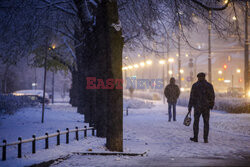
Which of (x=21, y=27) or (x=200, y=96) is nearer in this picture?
(x=200, y=96)

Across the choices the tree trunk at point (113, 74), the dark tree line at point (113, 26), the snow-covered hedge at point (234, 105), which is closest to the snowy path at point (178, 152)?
the tree trunk at point (113, 74)

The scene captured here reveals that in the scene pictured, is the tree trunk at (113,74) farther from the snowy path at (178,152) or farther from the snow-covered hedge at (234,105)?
the snow-covered hedge at (234,105)

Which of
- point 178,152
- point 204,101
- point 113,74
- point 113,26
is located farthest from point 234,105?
point 113,26

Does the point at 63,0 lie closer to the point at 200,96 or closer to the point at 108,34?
the point at 108,34

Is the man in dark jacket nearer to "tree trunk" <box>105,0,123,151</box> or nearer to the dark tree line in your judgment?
the dark tree line

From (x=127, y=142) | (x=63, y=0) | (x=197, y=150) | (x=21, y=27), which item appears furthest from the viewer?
(x=21, y=27)

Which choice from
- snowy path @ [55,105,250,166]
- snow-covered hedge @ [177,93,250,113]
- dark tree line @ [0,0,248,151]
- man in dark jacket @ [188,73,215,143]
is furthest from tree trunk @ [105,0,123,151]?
snow-covered hedge @ [177,93,250,113]

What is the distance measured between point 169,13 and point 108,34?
13.1 ft

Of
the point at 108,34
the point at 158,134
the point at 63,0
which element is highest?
the point at 63,0

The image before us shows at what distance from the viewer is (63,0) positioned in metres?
12.6

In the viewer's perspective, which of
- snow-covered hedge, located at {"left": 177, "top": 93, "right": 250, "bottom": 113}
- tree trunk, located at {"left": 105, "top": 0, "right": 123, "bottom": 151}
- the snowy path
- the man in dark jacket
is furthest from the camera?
snow-covered hedge, located at {"left": 177, "top": 93, "right": 250, "bottom": 113}

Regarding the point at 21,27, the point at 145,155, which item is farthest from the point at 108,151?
the point at 21,27

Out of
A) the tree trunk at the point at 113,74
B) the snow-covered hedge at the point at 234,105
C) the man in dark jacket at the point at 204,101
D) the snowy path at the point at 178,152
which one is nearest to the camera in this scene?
the snowy path at the point at 178,152

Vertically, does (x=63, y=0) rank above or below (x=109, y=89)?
above
